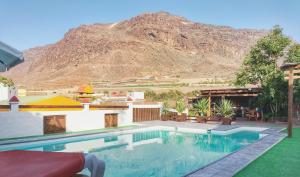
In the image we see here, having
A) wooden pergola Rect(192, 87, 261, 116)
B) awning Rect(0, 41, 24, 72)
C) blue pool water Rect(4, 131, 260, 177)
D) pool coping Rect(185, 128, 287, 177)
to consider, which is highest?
awning Rect(0, 41, 24, 72)

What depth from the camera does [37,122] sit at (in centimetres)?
1580

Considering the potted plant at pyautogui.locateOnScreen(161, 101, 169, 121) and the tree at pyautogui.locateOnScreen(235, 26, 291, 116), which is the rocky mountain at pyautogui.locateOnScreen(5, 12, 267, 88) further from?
the tree at pyautogui.locateOnScreen(235, 26, 291, 116)

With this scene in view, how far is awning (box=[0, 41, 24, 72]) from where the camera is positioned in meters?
3.98

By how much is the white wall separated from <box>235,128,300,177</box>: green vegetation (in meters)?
11.2

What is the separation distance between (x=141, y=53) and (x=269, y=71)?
244 ft

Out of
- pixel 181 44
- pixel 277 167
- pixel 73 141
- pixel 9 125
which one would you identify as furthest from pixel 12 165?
pixel 181 44

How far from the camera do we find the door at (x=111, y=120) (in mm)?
19944

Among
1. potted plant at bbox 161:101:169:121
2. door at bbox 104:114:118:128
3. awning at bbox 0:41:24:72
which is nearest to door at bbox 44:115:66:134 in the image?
door at bbox 104:114:118:128

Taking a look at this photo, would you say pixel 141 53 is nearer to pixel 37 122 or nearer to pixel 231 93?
pixel 231 93

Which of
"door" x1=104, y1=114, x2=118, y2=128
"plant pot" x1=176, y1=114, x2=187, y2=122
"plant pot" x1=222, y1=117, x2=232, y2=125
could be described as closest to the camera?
"plant pot" x1=222, y1=117, x2=232, y2=125

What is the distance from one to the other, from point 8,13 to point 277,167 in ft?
190

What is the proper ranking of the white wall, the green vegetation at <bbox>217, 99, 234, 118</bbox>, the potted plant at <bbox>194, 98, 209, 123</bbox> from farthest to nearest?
the potted plant at <bbox>194, 98, 209, 123</bbox> → the green vegetation at <bbox>217, 99, 234, 118</bbox> → the white wall

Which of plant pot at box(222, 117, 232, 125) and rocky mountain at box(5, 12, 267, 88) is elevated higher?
rocky mountain at box(5, 12, 267, 88)

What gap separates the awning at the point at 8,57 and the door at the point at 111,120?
15831 millimetres
